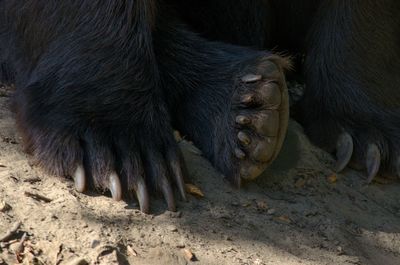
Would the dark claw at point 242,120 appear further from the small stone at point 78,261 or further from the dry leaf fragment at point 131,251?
the small stone at point 78,261

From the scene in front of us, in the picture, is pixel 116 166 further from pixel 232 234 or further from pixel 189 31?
pixel 189 31

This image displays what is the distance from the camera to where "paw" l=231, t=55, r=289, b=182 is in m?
2.60

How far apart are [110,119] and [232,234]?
551 millimetres

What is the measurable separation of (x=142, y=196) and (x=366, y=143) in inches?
41.0

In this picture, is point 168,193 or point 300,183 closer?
point 168,193

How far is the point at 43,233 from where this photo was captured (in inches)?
85.7

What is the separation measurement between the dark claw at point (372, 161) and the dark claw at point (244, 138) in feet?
2.01

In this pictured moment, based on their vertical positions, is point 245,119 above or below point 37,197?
above

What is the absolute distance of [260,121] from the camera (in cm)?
260

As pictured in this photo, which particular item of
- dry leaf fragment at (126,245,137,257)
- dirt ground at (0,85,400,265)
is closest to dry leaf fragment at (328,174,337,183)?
dirt ground at (0,85,400,265)

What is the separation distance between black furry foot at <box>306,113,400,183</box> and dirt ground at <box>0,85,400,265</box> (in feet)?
0.34

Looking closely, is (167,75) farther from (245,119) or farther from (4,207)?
(4,207)

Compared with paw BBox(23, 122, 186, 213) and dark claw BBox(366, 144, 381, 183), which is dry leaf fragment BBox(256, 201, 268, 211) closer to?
paw BBox(23, 122, 186, 213)

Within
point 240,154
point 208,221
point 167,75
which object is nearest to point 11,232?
point 208,221
